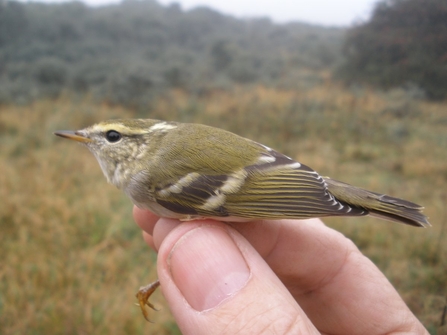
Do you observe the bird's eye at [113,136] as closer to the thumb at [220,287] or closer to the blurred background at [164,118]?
the thumb at [220,287]

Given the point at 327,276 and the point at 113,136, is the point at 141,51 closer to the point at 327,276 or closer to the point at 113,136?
the point at 113,136

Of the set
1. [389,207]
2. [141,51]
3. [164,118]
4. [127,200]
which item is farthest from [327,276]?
[141,51]

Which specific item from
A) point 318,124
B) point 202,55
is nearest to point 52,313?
point 318,124

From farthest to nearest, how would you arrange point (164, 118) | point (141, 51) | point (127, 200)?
point (141, 51) → point (164, 118) → point (127, 200)

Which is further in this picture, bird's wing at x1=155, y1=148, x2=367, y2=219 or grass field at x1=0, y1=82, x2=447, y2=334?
grass field at x1=0, y1=82, x2=447, y2=334

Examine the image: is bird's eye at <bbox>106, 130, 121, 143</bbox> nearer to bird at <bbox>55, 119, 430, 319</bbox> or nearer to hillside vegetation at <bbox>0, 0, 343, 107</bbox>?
bird at <bbox>55, 119, 430, 319</bbox>

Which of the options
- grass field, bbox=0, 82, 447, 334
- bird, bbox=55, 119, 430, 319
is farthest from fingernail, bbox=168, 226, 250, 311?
grass field, bbox=0, 82, 447, 334
